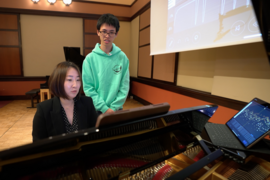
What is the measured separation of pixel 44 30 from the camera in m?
4.85

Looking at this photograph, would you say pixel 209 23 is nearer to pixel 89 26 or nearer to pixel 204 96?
pixel 204 96

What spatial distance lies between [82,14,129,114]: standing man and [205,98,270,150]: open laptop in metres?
0.79

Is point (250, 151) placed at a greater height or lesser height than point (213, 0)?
lesser

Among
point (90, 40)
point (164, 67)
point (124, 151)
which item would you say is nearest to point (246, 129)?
point (124, 151)

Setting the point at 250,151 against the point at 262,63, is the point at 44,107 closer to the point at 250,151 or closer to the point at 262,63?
the point at 250,151

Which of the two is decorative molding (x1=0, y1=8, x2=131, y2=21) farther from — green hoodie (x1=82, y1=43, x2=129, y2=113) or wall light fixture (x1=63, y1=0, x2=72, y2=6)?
green hoodie (x1=82, y1=43, x2=129, y2=113)

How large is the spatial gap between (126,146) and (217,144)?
0.55 meters

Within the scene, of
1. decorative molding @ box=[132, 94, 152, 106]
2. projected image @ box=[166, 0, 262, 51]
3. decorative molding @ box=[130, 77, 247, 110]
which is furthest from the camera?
decorative molding @ box=[132, 94, 152, 106]

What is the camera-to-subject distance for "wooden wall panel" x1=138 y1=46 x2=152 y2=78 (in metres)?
4.04

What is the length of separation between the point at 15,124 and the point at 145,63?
327 cm

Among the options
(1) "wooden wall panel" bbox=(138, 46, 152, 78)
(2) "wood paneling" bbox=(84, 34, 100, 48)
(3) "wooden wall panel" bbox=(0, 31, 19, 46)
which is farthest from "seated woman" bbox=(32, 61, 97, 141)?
(3) "wooden wall panel" bbox=(0, 31, 19, 46)

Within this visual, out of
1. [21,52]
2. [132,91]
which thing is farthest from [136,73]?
[21,52]

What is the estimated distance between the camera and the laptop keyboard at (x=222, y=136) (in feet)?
2.87

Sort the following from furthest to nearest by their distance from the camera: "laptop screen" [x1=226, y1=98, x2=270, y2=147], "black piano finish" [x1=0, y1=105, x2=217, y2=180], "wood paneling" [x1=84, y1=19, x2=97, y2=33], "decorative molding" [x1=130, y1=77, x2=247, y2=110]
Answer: "wood paneling" [x1=84, y1=19, x2=97, y2=33]
"decorative molding" [x1=130, y1=77, x2=247, y2=110]
"laptop screen" [x1=226, y1=98, x2=270, y2=147]
"black piano finish" [x1=0, y1=105, x2=217, y2=180]
